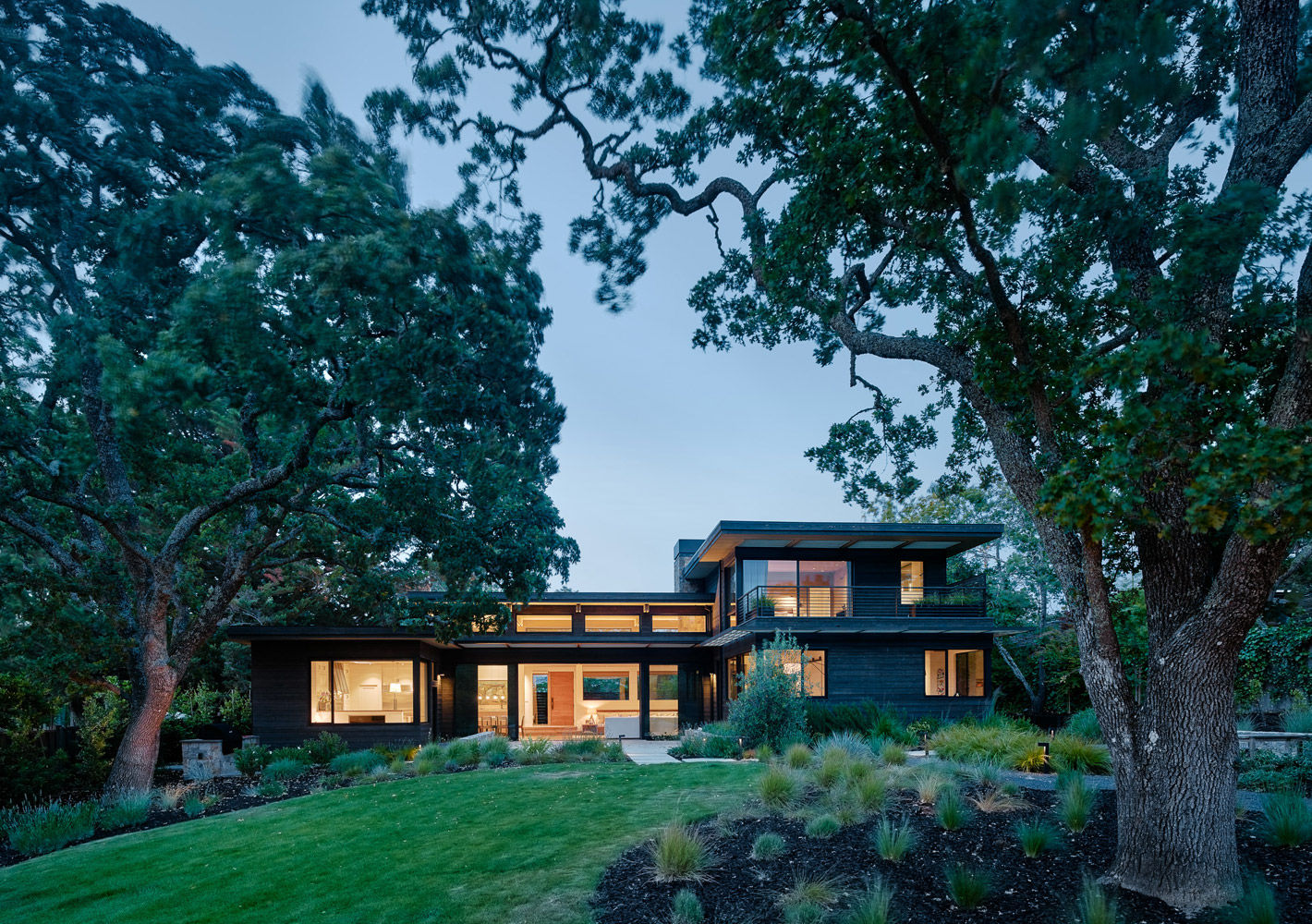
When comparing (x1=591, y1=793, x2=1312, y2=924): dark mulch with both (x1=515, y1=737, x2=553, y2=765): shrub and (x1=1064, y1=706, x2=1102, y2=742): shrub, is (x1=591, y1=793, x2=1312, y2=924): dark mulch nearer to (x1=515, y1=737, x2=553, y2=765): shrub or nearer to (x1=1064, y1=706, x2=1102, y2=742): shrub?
(x1=515, y1=737, x2=553, y2=765): shrub

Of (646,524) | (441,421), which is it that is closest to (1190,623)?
(441,421)

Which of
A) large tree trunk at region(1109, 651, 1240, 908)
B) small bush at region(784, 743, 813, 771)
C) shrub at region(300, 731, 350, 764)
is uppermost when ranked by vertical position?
large tree trunk at region(1109, 651, 1240, 908)

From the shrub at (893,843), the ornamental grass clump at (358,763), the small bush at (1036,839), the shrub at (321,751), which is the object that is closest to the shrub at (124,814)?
the ornamental grass clump at (358,763)

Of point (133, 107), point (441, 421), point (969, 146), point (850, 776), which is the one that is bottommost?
point (850, 776)

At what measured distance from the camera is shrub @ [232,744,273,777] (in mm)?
15055

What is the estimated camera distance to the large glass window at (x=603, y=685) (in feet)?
86.8

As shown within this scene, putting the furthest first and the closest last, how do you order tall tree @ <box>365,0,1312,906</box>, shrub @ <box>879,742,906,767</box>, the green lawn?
shrub @ <box>879,742,906,767</box>, the green lawn, tall tree @ <box>365,0,1312,906</box>

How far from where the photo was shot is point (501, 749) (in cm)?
1474

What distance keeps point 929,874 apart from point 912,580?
16475mm

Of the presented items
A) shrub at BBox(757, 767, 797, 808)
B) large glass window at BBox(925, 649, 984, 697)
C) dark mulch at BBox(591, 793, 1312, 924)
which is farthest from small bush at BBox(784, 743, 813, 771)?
large glass window at BBox(925, 649, 984, 697)

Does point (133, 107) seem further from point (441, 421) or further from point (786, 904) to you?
point (786, 904)

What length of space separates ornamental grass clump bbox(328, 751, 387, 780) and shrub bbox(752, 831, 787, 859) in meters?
9.13

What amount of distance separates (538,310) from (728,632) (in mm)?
12189

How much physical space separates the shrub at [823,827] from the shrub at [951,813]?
86cm
